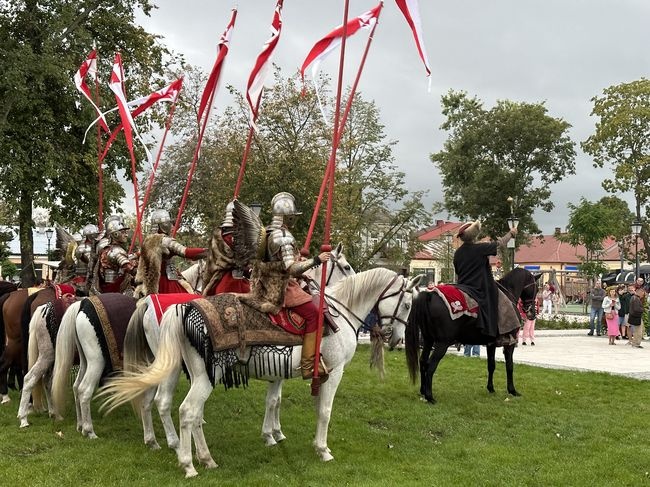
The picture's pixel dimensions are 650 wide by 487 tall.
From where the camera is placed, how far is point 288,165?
23344 mm

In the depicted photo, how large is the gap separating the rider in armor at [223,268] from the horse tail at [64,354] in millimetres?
1692

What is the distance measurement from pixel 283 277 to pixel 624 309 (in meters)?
18.4

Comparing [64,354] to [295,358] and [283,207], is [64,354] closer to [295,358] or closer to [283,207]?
[295,358]

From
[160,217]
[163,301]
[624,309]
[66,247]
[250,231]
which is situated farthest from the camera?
[624,309]

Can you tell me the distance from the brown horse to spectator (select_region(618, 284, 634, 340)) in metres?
17.7

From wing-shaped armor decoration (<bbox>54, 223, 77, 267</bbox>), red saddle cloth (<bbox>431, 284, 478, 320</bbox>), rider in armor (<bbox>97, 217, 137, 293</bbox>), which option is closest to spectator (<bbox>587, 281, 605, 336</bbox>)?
red saddle cloth (<bbox>431, 284, 478, 320</bbox>)

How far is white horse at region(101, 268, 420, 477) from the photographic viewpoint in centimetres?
650

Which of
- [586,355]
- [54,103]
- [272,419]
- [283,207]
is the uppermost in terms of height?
[54,103]

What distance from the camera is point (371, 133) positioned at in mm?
35469

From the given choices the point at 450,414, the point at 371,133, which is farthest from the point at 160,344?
the point at 371,133

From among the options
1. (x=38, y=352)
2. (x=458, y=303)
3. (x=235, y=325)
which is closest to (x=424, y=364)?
(x=458, y=303)

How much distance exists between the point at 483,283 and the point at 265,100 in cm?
1698

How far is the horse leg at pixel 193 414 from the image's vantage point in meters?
6.51

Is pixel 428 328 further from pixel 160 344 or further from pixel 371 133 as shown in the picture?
pixel 371 133
